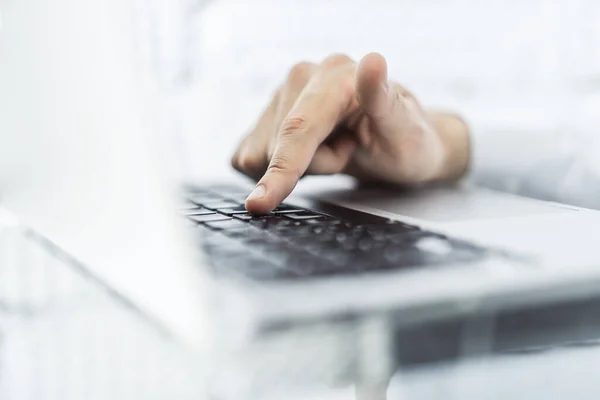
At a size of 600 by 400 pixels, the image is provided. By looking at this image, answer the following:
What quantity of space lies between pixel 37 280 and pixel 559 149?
1.86 feet

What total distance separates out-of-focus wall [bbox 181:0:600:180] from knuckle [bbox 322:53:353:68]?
0.71m

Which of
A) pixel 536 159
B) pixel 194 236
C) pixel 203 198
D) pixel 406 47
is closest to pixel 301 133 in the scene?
pixel 203 198

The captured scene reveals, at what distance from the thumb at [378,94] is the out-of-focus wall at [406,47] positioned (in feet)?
2.62

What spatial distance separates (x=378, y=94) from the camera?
1.47 ft

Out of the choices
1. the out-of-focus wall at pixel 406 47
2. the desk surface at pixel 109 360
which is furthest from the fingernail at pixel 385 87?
the out-of-focus wall at pixel 406 47

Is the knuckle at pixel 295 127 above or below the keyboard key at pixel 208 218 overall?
above

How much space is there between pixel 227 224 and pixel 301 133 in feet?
0.43

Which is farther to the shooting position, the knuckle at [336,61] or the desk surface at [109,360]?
the knuckle at [336,61]

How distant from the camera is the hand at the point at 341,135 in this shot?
44 centimetres

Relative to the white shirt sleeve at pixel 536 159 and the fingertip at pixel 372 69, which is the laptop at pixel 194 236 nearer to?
the fingertip at pixel 372 69

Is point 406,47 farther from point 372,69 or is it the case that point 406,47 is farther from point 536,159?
point 372,69

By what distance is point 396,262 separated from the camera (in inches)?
9.4

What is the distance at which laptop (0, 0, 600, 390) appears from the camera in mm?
186

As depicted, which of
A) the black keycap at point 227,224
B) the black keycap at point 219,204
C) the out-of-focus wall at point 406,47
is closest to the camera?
the black keycap at point 227,224
